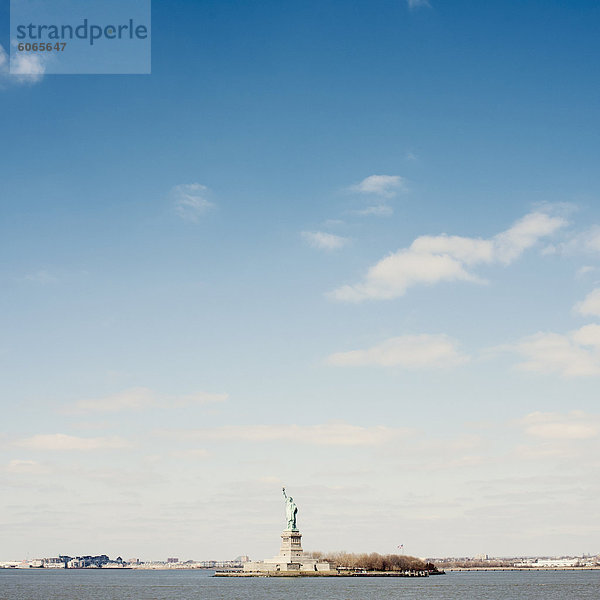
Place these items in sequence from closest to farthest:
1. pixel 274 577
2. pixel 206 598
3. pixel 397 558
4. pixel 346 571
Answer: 1. pixel 206 598
2. pixel 274 577
3. pixel 346 571
4. pixel 397 558

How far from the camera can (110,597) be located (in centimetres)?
8281

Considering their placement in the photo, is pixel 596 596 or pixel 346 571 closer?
pixel 596 596

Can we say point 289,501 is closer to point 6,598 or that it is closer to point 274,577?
point 274,577

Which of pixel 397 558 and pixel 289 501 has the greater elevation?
pixel 289 501

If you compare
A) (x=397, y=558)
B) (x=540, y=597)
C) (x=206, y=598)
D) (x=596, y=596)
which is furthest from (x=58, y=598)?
(x=397, y=558)

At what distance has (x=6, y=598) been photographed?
8256 centimetres

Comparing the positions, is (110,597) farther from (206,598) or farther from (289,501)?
(289,501)

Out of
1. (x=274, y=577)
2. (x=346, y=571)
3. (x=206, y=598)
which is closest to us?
(x=206, y=598)

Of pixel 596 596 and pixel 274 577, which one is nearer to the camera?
pixel 596 596

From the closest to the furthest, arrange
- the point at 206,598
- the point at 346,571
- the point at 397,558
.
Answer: the point at 206,598 < the point at 346,571 < the point at 397,558

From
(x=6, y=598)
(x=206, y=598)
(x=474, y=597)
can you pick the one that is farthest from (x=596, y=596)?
(x=6, y=598)

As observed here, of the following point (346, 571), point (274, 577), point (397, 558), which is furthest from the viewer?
point (397, 558)

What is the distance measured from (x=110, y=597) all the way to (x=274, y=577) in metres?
44.9

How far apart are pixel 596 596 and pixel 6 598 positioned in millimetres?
66614
